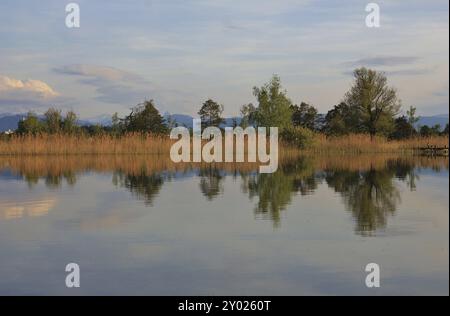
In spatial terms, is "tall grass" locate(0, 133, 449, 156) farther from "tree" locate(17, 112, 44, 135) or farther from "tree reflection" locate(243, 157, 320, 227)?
"tree reflection" locate(243, 157, 320, 227)

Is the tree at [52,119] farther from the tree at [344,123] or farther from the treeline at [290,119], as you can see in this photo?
the tree at [344,123]

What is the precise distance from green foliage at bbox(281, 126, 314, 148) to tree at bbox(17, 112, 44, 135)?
1765 cm

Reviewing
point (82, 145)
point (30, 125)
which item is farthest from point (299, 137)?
point (30, 125)

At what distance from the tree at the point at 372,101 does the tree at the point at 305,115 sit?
10.4 m

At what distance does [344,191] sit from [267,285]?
29.6 ft

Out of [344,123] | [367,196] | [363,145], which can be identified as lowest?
[367,196]

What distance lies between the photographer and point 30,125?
44.9 m

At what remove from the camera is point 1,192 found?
1573 cm

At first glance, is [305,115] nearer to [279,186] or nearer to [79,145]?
[79,145]

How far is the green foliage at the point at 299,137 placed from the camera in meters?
40.2

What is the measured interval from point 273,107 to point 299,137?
474cm


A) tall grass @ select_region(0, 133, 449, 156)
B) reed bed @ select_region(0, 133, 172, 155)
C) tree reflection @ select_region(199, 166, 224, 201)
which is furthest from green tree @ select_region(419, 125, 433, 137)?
tree reflection @ select_region(199, 166, 224, 201)

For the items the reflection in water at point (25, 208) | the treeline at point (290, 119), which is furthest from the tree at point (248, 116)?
the reflection in water at point (25, 208)

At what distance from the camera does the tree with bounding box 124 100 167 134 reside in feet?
156
